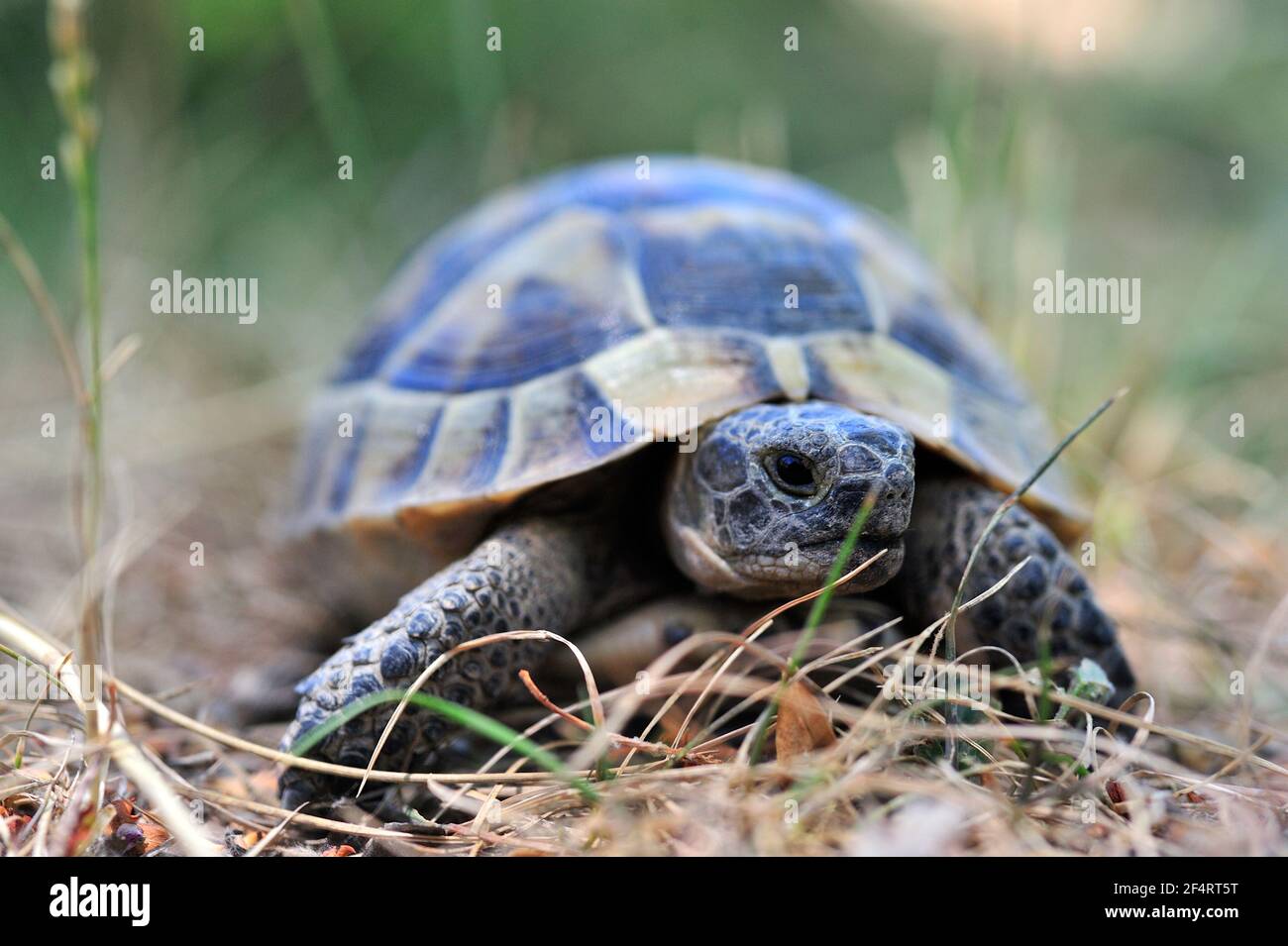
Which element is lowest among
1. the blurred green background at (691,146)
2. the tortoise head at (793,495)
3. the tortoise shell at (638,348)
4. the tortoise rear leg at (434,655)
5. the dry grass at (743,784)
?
the dry grass at (743,784)

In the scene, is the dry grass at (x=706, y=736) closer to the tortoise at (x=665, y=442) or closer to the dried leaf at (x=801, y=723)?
the dried leaf at (x=801, y=723)

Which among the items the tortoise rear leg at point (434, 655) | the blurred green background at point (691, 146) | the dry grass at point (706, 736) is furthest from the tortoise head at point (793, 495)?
the blurred green background at point (691, 146)

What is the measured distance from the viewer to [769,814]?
1.65m

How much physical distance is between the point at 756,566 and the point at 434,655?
27.4 inches

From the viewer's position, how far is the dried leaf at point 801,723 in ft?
6.29

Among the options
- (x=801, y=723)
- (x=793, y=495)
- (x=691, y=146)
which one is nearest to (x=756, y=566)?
(x=793, y=495)

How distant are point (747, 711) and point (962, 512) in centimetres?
70

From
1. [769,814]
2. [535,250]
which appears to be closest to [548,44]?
[535,250]

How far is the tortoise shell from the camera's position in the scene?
2.46 metres

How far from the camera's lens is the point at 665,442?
8.27ft

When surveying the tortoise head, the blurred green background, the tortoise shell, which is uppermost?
the blurred green background

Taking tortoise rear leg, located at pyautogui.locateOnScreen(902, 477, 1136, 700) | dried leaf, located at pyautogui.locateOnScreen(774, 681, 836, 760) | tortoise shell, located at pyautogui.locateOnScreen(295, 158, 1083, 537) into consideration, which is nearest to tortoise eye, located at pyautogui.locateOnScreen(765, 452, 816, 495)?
tortoise shell, located at pyautogui.locateOnScreen(295, 158, 1083, 537)

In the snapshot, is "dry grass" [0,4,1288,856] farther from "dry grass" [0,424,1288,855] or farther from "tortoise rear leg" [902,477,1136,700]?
"tortoise rear leg" [902,477,1136,700]

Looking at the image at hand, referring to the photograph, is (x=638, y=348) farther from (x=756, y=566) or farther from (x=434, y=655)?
(x=434, y=655)
